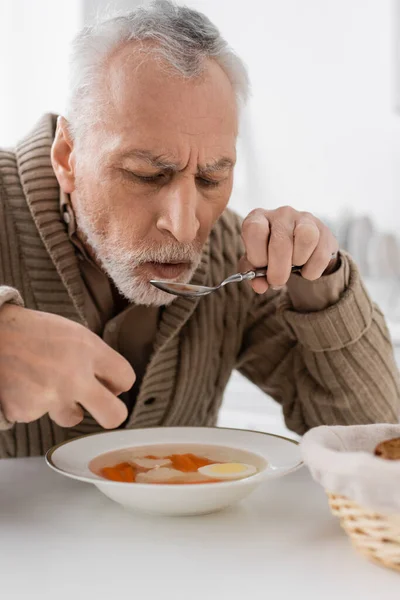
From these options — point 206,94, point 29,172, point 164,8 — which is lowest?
point 29,172

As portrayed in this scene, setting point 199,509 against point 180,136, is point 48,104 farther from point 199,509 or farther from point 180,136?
point 199,509

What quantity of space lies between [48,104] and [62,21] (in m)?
0.31

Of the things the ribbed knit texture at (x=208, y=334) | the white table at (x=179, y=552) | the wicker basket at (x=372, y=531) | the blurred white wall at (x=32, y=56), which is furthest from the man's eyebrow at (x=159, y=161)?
the blurred white wall at (x=32, y=56)

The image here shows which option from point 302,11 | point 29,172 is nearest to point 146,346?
point 29,172

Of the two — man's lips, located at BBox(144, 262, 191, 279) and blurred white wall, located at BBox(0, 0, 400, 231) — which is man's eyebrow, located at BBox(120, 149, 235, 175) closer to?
man's lips, located at BBox(144, 262, 191, 279)

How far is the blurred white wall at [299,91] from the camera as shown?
2855mm

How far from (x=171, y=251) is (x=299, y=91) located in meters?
1.92

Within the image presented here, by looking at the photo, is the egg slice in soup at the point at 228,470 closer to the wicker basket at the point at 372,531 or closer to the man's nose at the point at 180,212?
the wicker basket at the point at 372,531

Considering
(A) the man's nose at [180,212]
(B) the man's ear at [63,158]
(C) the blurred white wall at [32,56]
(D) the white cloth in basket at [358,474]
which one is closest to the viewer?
(D) the white cloth in basket at [358,474]

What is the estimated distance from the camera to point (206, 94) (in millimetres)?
1228

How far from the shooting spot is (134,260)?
1277 mm

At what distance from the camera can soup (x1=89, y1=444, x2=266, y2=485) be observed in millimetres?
922

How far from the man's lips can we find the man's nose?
0.07m

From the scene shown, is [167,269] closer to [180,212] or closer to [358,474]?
[180,212]
